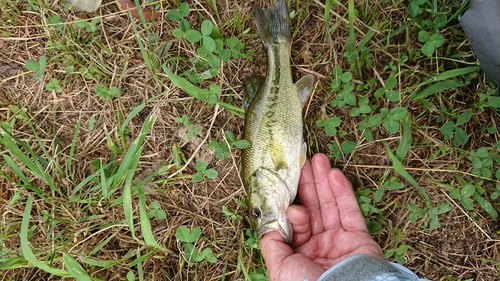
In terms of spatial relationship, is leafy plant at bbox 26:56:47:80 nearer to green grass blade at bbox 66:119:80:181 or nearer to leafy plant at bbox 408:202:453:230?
green grass blade at bbox 66:119:80:181

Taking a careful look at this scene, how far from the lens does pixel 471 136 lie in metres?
3.21

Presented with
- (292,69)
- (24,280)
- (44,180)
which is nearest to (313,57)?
(292,69)

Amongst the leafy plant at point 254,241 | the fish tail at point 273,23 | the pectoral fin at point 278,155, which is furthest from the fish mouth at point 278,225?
the fish tail at point 273,23

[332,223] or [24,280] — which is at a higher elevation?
[332,223]

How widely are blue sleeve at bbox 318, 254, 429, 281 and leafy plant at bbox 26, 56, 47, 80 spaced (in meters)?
2.76

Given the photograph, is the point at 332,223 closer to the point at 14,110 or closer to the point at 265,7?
the point at 265,7

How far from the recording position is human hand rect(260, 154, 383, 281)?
2.88 metres

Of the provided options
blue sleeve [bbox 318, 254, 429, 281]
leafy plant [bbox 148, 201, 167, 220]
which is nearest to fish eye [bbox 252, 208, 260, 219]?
blue sleeve [bbox 318, 254, 429, 281]

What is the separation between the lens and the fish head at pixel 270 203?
2914 mm

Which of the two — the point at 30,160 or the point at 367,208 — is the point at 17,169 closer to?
the point at 30,160

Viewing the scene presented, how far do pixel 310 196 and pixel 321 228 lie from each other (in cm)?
26

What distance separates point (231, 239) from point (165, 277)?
2.07 feet

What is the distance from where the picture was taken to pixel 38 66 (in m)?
3.35

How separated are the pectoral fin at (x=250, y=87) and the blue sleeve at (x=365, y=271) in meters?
1.36
